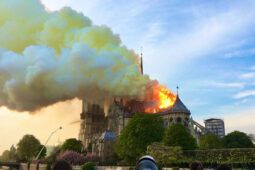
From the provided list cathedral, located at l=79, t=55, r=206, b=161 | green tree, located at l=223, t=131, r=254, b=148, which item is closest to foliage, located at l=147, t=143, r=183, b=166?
green tree, located at l=223, t=131, r=254, b=148

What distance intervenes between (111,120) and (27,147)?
39.2 meters

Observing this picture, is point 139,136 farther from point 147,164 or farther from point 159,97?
point 147,164

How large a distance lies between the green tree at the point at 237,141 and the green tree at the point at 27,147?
85270mm

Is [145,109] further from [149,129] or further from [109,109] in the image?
[149,129]

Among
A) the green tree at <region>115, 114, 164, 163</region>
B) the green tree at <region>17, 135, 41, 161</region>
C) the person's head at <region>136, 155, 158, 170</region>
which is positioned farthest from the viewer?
the green tree at <region>17, 135, 41, 161</region>

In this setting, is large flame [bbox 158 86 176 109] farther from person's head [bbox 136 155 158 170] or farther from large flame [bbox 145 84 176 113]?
person's head [bbox 136 155 158 170]

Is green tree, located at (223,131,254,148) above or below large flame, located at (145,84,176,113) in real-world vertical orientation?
below

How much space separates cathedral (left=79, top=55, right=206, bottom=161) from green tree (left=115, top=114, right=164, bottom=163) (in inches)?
1635

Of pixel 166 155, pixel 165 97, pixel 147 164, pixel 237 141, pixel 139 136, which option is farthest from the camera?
pixel 165 97

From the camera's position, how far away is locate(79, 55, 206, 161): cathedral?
13488 centimetres

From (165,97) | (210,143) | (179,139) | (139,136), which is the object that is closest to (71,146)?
(165,97)

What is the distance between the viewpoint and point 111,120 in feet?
531

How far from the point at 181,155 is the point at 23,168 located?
8140 cm

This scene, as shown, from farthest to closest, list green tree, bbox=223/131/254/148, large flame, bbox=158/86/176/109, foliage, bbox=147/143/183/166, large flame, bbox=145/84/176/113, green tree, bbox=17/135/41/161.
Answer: large flame, bbox=145/84/176/113 → large flame, bbox=158/86/176/109 → green tree, bbox=17/135/41/161 → green tree, bbox=223/131/254/148 → foliage, bbox=147/143/183/166
